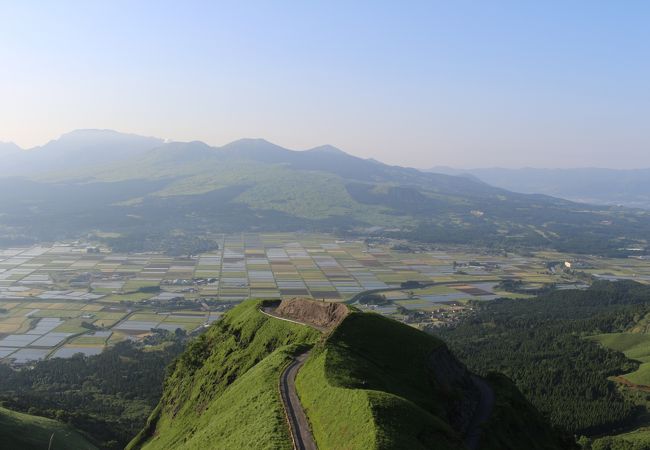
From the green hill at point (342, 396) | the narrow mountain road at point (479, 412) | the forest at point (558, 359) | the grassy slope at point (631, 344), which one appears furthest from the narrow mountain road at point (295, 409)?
the grassy slope at point (631, 344)

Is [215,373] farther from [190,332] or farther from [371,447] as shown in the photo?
[190,332]

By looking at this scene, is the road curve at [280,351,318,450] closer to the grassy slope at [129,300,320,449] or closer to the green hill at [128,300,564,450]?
the green hill at [128,300,564,450]

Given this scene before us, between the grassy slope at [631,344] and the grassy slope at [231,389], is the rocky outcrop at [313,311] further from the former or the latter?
the grassy slope at [631,344]

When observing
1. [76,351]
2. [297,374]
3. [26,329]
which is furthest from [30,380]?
[297,374]

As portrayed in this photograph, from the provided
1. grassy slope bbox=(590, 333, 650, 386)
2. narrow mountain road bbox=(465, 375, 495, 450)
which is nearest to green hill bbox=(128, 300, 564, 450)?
narrow mountain road bbox=(465, 375, 495, 450)

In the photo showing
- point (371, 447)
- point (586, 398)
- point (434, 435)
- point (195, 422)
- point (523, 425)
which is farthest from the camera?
point (586, 398)

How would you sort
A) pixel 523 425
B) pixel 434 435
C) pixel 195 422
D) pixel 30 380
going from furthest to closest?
pixel 30 380
pixel 195 422
pixel 523 425
pixel 434 435

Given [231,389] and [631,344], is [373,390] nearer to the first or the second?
[231,389]

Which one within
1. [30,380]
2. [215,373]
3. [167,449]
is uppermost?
[215,373]
